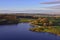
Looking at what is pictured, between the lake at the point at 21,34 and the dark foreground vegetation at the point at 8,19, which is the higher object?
the dark foreground vegetation at the point at 8,19

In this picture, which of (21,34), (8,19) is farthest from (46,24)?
(8,19)

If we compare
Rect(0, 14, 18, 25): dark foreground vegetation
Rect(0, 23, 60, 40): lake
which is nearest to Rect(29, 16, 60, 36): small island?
Rect(0, 23, 60, 40): lake

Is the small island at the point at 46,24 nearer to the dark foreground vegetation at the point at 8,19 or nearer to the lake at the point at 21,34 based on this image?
the lake at the point at 21,34

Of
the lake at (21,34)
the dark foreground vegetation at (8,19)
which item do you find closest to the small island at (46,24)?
the lake at (21,34)

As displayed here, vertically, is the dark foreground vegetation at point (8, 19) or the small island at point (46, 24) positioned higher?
the dark foreground vegetation at point (8, 19)

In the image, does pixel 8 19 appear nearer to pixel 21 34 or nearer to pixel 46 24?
pixel 21 34

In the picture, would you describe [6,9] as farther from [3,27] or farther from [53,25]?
[53,25]
